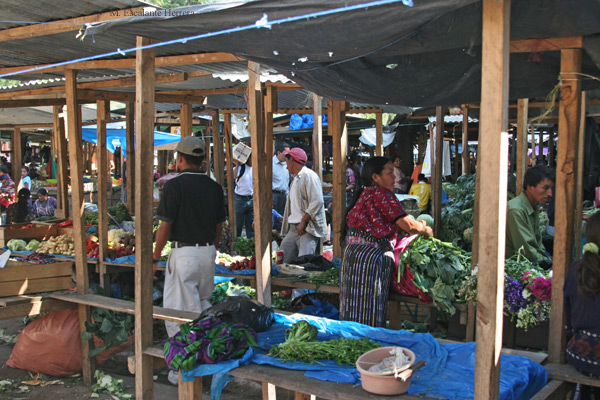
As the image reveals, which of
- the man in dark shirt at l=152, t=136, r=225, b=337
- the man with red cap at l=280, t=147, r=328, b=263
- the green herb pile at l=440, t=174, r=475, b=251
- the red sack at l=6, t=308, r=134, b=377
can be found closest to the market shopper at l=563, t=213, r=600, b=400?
the man in dark shirt at l=152, t=136, r=225, b=337

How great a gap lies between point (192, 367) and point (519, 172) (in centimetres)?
469

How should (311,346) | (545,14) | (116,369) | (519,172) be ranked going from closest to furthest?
(545,14), (311,346), (116,369), (519,172)

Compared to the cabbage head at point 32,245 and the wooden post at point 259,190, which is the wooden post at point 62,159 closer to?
the cabbage head at point 32,245

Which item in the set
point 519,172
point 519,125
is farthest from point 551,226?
point 519,125

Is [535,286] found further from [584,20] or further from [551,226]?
[551,226]

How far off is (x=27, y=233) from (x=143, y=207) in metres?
5.44

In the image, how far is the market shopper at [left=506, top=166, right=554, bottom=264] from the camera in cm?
513

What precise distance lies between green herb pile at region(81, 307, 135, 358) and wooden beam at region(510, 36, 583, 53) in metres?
4.21

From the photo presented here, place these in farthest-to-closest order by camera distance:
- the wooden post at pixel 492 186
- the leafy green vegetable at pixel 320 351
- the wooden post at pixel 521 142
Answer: the wooden post at pixel 521 142, the leafy green vegetable at pixel 320 351, the wooden post at pixel 492 186

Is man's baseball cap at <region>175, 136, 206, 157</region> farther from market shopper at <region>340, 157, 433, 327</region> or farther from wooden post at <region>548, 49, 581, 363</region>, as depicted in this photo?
wooden post at <region>548, 49, 581, 363</region>

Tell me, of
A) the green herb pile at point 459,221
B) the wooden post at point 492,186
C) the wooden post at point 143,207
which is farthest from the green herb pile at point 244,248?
the wooden post at point 492,186

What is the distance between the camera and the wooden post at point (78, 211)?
18.7ft

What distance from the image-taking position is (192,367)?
11.9 ft

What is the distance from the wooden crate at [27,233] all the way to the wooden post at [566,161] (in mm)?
7410
